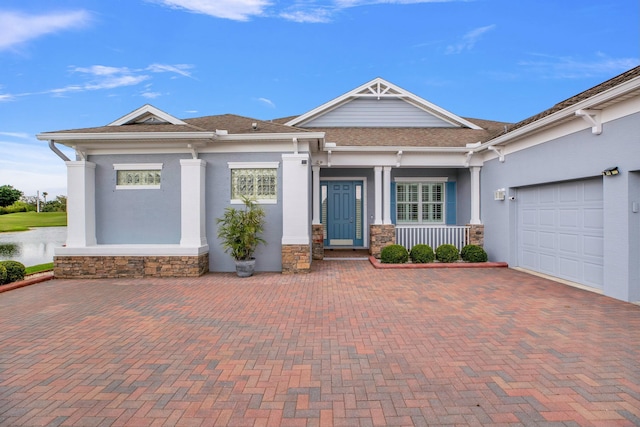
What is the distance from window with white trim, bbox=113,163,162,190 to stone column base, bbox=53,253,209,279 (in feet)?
6.63

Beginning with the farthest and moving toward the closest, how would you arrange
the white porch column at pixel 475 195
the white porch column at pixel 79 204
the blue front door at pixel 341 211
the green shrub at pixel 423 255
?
the blue front door at pixel 341 211, the white porch column at pixel 475 195, the green shrub at pixel 423 255, the white porch column at pixel 79 204

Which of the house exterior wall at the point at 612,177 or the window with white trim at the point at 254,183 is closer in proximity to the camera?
the house exterior wall at the point at 612,177

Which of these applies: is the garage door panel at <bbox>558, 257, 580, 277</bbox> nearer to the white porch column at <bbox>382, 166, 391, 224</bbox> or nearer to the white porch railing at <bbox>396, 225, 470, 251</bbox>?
the white porch railing at <bbox>396, 225, 470, 251</bbox>

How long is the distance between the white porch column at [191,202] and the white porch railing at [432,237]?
6.45 m

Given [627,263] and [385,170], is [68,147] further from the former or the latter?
[627,263]

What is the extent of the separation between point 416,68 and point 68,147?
1749 centimetres

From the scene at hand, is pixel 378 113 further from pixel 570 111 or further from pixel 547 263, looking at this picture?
pixel 547 263

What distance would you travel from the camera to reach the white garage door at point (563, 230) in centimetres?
656

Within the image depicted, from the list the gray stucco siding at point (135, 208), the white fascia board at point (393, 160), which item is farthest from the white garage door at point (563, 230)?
the gray stucco siding at point (135, 208)

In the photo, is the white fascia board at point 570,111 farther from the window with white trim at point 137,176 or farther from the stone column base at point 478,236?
the window with white trim at point 137,176

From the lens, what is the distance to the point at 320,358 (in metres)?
3.67

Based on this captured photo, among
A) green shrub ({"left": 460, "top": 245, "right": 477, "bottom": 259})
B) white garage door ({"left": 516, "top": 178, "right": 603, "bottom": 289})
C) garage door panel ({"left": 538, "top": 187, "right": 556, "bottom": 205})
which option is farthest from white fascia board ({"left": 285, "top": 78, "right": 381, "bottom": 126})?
garage door panel ({"left": 538, "top": 187, "right": 556, "bottom": 205})

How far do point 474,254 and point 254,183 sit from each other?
700cm

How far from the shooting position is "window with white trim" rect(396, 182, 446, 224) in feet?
38.9
